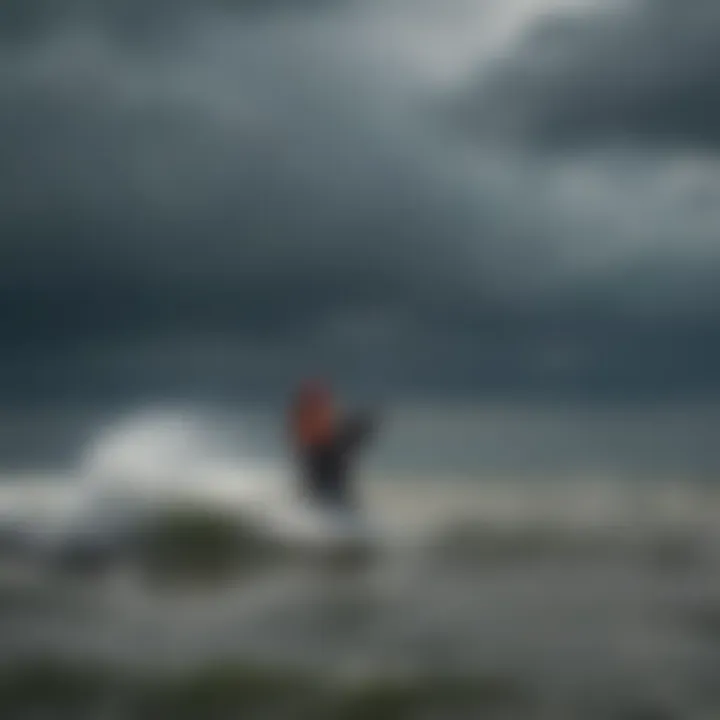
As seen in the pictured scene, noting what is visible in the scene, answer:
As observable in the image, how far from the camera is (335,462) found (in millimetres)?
14750

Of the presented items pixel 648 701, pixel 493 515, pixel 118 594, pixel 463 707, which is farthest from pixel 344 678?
pixel 493 515

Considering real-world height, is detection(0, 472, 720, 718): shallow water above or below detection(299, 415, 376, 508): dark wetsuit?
below

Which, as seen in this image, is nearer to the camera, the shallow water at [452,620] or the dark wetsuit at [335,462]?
the shallow water at [452,620]

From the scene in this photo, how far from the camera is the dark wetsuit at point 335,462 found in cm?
1466

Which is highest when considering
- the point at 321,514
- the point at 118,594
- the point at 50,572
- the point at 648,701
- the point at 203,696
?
the point at 321,514

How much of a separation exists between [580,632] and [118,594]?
11.1 ft

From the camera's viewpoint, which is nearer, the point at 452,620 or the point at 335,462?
the point at 452,620

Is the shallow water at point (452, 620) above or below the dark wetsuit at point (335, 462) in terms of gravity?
below

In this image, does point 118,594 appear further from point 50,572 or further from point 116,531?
point 116,531

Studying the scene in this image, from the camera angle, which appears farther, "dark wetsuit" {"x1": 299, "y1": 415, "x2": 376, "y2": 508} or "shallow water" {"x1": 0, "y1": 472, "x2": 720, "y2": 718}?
"dark wetsuit" {"x1": 299, "y1": 415, "x2": 376, "y2": 508}

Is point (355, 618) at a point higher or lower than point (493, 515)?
lower

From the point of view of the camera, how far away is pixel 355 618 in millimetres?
10234

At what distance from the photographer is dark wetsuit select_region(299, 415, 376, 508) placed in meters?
14.7

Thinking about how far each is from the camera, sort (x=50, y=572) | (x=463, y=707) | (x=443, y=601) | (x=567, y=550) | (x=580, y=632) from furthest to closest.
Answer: (x=567, y=550), (x=50, y=572), (x=443, y=601), (x=580, y=632), (x=463, y=707)
